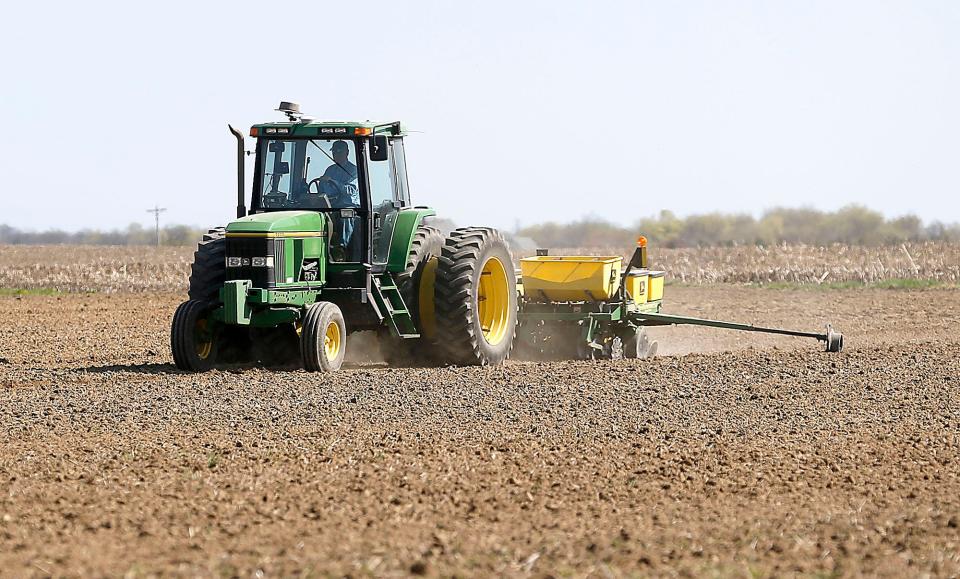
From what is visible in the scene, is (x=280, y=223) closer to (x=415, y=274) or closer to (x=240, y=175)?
(x=240, y=175)

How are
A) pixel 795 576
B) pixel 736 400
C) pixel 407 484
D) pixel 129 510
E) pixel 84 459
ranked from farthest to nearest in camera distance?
pixel 736 400, pixel 84 459, pixel 407 484, pixel 129 510, pixel 795 576

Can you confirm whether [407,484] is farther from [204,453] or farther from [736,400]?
[736,400]

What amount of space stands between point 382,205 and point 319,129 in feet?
3.31

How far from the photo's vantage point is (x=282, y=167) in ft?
42.7

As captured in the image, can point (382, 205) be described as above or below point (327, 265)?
above

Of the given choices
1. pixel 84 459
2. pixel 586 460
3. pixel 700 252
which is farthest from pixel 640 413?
pixel 700 252

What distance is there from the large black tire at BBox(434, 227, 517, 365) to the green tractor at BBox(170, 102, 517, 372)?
0.01 meters

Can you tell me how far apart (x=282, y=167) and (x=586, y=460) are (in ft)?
19.6

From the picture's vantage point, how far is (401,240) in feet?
43.1

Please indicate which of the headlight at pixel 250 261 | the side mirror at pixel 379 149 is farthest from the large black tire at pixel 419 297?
the headlight at pixel 250 261

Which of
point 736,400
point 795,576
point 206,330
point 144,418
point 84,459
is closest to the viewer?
point 795,576

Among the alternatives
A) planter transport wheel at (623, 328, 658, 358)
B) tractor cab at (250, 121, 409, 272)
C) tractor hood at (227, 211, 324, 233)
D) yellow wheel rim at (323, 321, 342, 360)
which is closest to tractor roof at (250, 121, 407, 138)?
tractor cab at (250, 121, 409, 272)

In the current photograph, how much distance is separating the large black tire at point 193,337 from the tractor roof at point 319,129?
1.89 m

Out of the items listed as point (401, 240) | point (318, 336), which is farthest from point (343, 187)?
point (318, 336)
